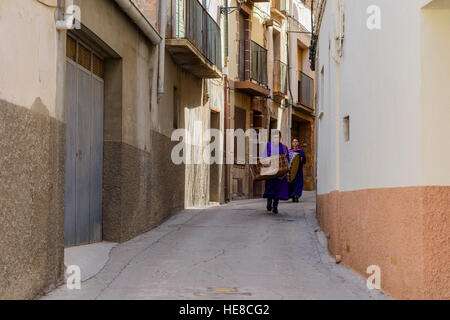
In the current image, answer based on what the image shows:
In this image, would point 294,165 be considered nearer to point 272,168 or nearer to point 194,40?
point 272,168

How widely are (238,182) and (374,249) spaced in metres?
12.9

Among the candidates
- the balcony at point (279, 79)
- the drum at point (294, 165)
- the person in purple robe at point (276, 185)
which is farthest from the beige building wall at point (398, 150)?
the balcony at point (279, 79)

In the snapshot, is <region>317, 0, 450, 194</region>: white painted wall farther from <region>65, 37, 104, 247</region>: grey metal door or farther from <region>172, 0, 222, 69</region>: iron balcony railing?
<region>172, 0, 222, 69</region>: iron balcony railing

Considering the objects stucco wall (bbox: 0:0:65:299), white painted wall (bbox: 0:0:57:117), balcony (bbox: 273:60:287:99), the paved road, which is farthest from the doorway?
white painted wall (bbox: 0:0:57:117)

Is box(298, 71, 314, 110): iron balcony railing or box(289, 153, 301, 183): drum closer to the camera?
box(289, 153, 301, 183): drum

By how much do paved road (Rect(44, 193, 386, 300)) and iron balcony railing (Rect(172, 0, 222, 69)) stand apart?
366 cm

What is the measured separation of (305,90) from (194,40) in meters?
13.1

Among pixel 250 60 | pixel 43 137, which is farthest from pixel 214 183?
pixel 43 137

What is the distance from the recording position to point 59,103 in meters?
6.89

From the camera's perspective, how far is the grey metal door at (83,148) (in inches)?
329

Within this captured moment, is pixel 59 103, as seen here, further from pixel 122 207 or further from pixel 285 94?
pixel 285 94

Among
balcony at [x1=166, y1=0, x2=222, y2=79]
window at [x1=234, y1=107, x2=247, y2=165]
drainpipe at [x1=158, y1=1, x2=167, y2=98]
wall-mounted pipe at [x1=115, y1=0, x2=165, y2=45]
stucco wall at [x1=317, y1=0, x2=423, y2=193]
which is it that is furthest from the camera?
window at [x1=234, y1=107, x2=247, y2=165]

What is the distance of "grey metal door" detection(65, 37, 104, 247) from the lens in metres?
8.35

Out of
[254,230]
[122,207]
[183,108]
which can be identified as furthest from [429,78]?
[183,108]
